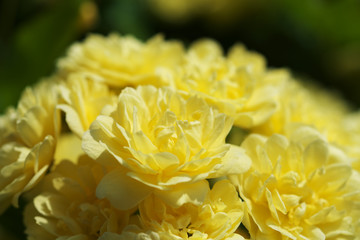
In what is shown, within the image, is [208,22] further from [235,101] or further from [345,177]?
[345,177]

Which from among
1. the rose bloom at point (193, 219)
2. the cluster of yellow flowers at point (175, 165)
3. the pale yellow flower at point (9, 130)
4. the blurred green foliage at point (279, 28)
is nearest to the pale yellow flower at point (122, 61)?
the cluster of yellow flowers at point (175, 165)

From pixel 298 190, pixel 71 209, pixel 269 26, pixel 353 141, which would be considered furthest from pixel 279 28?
pixel 71 209

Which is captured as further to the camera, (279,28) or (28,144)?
(279,28)

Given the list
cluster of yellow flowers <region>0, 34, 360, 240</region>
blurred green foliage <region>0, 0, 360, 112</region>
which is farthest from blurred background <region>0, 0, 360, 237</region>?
cluster of yellow flowers <region>0, 34, 360, 240</region>

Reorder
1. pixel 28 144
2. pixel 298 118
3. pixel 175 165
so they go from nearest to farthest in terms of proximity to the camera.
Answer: pixel 175 165
pixel 28 144
pixel 298 118

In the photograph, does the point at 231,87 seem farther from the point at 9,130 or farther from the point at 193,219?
the point at 9,130
